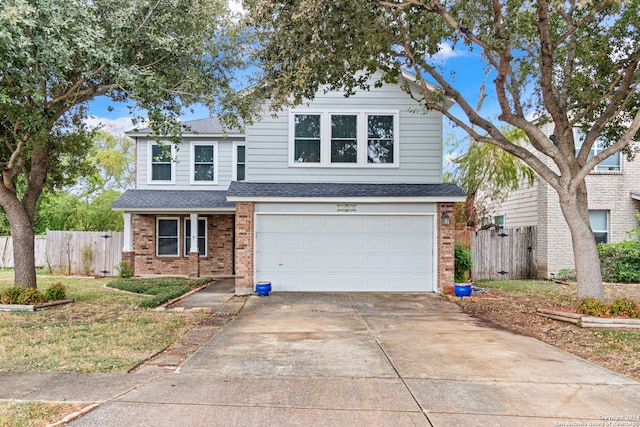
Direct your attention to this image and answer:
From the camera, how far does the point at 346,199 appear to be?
11859 millimetres

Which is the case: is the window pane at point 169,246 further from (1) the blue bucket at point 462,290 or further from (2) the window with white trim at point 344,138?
(1) the blue bucket at point 462,290

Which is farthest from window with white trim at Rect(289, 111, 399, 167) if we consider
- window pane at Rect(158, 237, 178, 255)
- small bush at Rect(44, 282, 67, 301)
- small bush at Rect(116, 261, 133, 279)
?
small bush at Rect(116, 261, 133, 279)

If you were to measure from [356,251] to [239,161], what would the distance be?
259 inches

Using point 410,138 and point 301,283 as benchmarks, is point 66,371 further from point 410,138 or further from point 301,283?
point 410,138

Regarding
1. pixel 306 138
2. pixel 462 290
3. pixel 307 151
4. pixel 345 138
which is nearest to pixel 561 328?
pixel 462 290

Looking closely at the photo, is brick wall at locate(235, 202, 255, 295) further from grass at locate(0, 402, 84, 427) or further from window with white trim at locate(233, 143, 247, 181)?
grass at locate(0, 402, 84, 427)

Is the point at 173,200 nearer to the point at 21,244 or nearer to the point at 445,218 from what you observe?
the point at 21,244

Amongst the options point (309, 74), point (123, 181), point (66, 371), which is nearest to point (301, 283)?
point (309, 74)

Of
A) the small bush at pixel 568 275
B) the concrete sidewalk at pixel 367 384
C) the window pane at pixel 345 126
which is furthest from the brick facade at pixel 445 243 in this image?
the small bush at pixel 568 275

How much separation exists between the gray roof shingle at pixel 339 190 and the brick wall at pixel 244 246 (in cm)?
46

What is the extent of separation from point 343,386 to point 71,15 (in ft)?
24.5

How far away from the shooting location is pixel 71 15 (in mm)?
7500

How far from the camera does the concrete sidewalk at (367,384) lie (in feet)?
13.1

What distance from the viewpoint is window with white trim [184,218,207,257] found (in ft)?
54.3
